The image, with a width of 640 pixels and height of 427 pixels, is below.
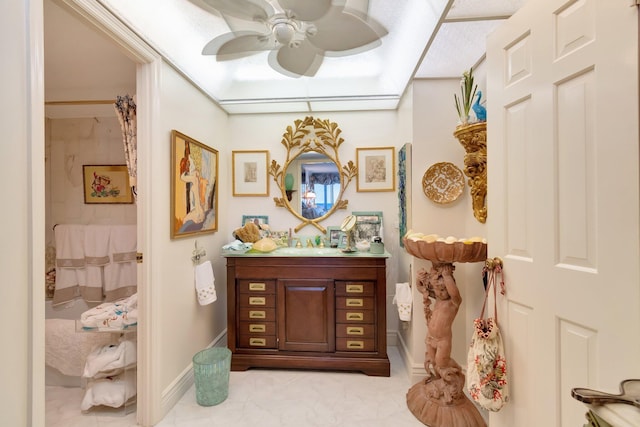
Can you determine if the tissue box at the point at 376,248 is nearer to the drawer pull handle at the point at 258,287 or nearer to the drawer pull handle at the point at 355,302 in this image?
the drawer pull handle at the point at 355,302

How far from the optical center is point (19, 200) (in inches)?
38.8

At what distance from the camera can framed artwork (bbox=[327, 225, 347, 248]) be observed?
274 centimetres

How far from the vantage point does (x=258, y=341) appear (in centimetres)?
236

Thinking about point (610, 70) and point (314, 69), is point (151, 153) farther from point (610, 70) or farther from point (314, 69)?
point (610, 70)

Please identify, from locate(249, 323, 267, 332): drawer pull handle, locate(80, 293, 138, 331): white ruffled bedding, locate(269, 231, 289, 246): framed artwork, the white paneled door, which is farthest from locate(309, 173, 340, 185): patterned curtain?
locate(80, 293, 138, 331): white ruffled bedding

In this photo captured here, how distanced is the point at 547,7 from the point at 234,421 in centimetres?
280

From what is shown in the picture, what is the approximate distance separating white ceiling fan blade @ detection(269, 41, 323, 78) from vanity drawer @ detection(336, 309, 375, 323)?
1.93 metres

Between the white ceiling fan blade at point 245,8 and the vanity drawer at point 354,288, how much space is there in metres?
1.94

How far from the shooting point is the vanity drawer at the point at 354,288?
7.52ft

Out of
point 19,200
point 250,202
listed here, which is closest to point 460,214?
point 250,202

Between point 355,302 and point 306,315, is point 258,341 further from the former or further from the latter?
point 355,302

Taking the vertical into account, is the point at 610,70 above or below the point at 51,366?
above

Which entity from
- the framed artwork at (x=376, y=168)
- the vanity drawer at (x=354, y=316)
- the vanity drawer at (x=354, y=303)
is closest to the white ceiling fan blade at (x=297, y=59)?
the framed artwork at (x=376, y=168)

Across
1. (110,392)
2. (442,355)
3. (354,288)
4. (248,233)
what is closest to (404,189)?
(354,288)
